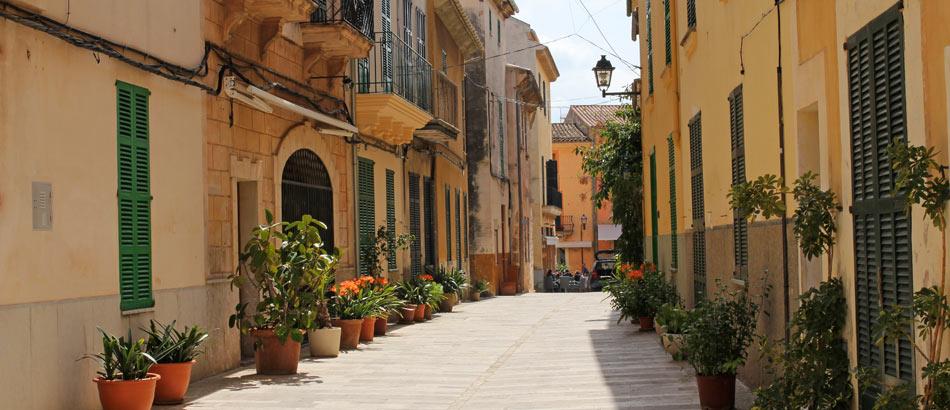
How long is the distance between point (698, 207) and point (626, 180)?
971cm

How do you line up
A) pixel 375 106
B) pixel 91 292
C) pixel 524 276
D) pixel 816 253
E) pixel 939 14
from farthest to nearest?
1. pixel 524 276
2. pixel 375 106
3. pixel 91 292
4. pixel 816 253
5. pixel 939 14

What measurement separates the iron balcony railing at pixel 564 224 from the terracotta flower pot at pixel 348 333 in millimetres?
49817

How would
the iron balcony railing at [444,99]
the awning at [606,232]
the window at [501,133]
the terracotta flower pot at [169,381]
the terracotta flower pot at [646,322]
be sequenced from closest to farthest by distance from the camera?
1. the terracotta flower pot at [169,381]
2. the terracotta flower pot at [646,322]
3. the iron balcony railing at [444,99]
4. the window at [501,133]
5. the awning at [606,232]

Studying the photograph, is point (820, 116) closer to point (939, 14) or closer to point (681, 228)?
point (939, 14)

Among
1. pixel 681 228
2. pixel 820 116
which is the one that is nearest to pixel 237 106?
pixel 681 228

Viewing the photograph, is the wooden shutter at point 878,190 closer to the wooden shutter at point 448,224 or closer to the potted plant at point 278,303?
the potted plant at point 278,303

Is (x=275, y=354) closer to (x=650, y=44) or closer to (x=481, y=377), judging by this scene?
(x=481, y=377)

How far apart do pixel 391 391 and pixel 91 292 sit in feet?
10.1

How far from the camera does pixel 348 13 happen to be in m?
16.0

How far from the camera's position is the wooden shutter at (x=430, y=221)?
24.4 metres

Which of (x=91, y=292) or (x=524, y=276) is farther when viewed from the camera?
(x=524, y=276)

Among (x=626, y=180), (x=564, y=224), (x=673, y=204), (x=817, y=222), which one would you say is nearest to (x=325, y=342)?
(x=673, y=204)

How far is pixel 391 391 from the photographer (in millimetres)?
10398

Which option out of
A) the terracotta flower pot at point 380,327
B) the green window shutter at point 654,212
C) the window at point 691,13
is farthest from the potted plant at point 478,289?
the window at point 691,13
